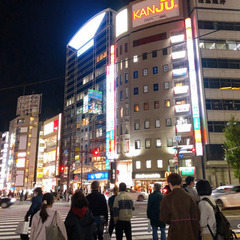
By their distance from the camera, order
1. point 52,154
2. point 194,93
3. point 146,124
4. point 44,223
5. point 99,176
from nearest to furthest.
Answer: point 44,223
point 194,93
point 146,124
point 99,176
point 52,154

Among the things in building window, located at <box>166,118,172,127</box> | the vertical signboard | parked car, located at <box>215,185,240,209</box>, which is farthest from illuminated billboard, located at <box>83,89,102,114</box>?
parked car, located at <box>215,185,240,209</box>

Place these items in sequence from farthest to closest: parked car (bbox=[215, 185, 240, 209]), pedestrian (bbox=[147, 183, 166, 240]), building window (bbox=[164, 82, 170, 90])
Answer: building window (bbox=[164, 82, 170, 90]) → parked car (bbox=[215, 185, 240, 209]) → pedestrian (bbox=[147, 183, 166, 240])

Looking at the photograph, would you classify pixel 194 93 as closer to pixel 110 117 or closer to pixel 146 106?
pixel 146 106

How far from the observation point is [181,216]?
3.92 meters

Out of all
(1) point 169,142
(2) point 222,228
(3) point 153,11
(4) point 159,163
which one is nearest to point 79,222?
(2) point 222,228

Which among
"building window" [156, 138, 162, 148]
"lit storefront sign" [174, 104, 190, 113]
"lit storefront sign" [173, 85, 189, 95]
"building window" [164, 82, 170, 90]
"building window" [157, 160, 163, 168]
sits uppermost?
"building window" [164, 82, 170, 90]

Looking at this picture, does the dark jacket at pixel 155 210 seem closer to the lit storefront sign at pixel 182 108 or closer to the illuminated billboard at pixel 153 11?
Result: the lit storefront sign at pixel 182 108

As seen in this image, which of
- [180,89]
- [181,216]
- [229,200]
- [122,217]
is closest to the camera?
[181,216]

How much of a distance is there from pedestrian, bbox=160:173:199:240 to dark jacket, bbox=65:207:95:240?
129 cm

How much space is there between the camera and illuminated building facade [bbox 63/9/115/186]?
56094 millimetres

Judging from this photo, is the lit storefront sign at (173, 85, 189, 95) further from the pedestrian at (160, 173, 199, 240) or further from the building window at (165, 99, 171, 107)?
the pedestrian at (160, 173, 199, 240)

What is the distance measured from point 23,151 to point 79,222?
294ft

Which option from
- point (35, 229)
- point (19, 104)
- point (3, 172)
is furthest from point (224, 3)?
point (3, 172)

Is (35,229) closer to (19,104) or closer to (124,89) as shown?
(124,89)
